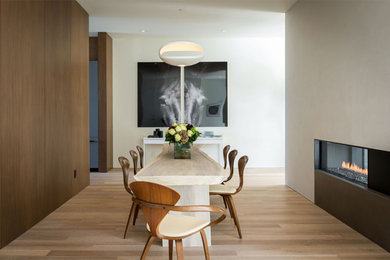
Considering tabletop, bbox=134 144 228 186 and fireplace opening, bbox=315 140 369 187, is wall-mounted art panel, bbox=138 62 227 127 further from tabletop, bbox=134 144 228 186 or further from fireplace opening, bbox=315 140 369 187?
tabletop, bbox=134 144 228 186

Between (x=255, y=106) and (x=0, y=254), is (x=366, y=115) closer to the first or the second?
(x=0, y=254)

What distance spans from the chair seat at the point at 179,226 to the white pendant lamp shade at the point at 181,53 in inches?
80.0

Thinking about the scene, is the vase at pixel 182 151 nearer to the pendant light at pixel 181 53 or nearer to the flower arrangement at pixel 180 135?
the flower arrangement at pixel 180 135

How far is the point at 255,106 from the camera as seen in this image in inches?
284

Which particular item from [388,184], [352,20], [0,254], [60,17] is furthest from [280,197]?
[60,17]

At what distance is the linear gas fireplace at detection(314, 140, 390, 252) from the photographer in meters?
2.80

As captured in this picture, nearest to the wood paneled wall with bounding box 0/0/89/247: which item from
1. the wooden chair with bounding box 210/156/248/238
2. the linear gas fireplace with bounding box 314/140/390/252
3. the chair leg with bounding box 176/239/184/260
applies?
the chair leg with bounding box 176/239/184/260

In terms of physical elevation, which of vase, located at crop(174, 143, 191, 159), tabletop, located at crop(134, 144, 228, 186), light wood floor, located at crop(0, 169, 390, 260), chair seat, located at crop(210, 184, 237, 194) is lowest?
light wood floor, located at crop(0, 169, 390, 260)

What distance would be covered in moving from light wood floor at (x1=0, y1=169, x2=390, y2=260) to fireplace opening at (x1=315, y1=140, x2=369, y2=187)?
526mm

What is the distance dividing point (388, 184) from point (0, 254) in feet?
11.2

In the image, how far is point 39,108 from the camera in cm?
347

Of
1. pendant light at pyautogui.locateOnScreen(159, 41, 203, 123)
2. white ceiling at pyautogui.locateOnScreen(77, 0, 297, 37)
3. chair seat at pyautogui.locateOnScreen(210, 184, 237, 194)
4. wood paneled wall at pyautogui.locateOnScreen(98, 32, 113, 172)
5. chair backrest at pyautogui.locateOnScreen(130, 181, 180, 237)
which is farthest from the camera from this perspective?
wood paneled wall at pyautogui.locateOnScreen(98, 32, 113, 172)

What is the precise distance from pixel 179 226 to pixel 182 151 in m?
1.30

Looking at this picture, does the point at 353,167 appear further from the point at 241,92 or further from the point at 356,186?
the point at 241,92
